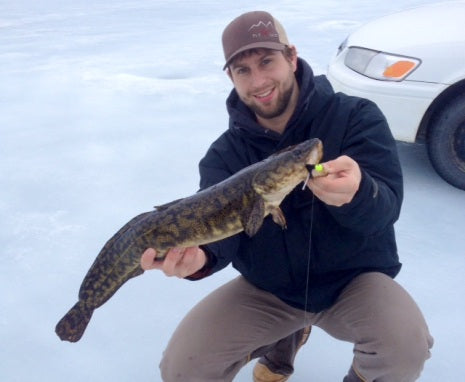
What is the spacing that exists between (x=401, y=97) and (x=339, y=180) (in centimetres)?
262

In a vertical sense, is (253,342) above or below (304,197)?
below

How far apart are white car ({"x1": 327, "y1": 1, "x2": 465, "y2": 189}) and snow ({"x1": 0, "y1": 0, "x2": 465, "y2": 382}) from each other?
414 millimetres

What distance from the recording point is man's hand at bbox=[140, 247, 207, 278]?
2449 millimetres

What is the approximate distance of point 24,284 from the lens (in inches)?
144

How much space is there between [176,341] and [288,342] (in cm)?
71

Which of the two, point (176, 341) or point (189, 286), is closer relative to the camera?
point (176, 341)

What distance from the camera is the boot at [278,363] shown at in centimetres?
281

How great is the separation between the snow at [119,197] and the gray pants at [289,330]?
453 millimetres

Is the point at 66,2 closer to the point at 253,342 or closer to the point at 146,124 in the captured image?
the point at 146,124

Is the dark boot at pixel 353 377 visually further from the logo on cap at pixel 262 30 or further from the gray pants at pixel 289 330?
the logo on cap at pixel 262 30

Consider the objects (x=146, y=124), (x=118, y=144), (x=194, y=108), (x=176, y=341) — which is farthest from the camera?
(x=194, y=108)

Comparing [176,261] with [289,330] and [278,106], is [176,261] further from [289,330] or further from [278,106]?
[278,106]

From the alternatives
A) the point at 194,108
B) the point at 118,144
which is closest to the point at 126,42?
the point at 194,108

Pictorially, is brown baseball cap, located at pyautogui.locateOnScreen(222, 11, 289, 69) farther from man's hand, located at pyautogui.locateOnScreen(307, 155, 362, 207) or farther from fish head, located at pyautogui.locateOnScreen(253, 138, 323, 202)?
man's hand, located at pyautogui.locateOnScreen(307, 155, 362, 207)
